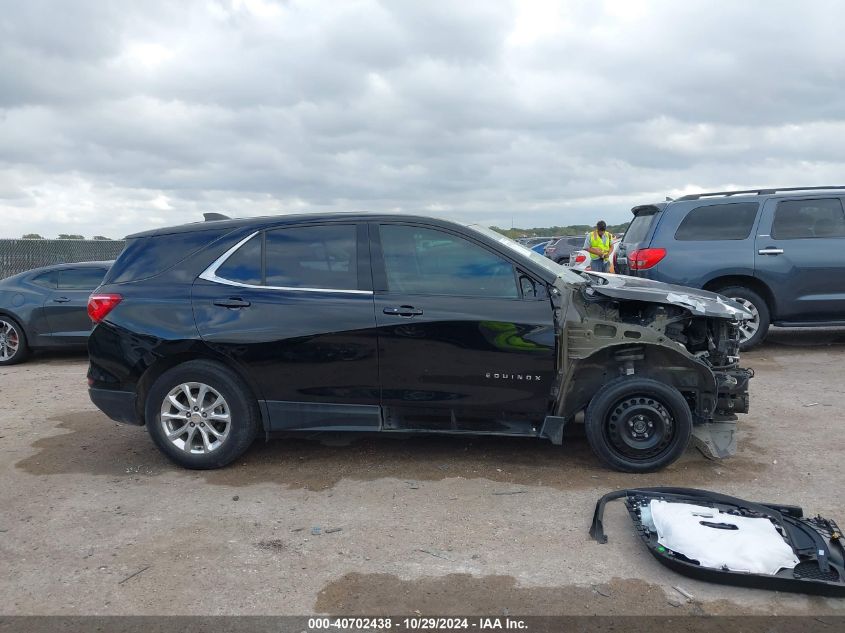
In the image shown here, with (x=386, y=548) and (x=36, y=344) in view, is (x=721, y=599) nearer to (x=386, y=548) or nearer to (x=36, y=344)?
(x=386, y=548)

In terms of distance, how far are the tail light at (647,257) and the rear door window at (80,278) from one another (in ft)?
23.4

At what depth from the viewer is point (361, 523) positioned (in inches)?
161

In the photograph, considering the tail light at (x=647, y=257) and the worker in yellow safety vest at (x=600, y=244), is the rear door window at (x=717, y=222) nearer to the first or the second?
the tail light at (x=647, y=257)

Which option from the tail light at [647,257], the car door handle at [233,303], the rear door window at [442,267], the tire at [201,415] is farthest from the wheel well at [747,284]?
the tire at [201,415]

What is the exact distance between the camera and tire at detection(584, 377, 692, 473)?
4.64m

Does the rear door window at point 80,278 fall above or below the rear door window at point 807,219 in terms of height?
below

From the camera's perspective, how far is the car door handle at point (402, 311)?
4738 millimetres

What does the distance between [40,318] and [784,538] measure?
30.3ft

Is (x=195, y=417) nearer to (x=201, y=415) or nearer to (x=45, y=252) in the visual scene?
(x=201, y=415)

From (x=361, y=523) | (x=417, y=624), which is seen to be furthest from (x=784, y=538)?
(x=361, y=523)

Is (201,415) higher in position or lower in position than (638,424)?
higher

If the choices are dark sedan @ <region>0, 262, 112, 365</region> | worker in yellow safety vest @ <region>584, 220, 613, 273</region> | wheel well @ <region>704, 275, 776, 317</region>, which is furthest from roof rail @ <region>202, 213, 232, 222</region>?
worker in yellow safety vest @ <region>584, 220, 613, 273</region>

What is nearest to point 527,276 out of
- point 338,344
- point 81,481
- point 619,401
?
point 619,401

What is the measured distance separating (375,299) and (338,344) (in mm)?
395
